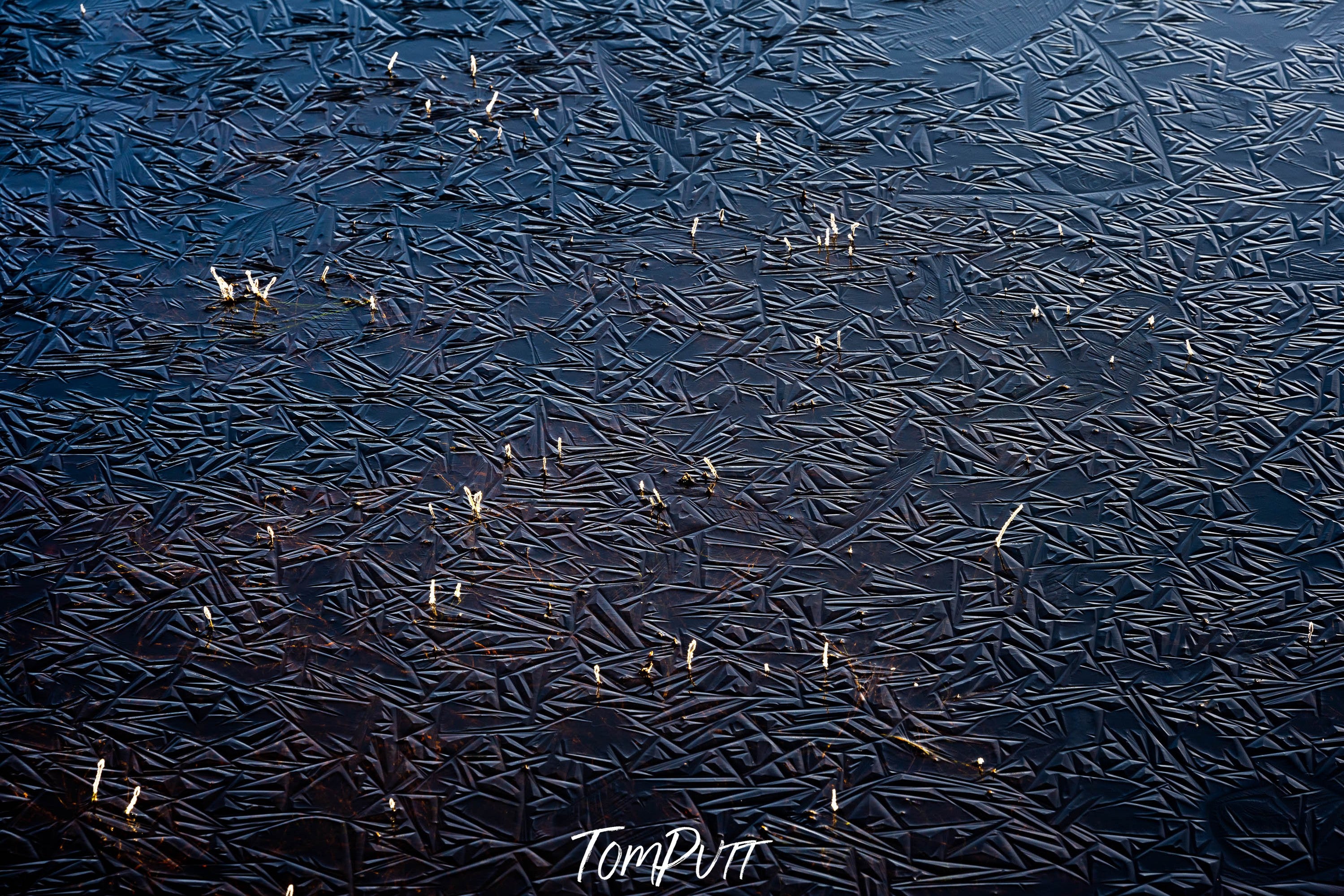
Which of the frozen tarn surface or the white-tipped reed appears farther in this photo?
the white-tipped reed

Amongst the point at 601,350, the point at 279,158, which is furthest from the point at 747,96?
the point at 279,158

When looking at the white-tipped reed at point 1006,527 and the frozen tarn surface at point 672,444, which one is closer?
the frozen tarn surface at point 672,444

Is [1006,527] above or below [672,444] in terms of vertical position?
above

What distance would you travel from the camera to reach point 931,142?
896 cm

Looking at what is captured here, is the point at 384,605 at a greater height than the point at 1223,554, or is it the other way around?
the point at 1223,554

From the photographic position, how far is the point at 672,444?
7.27 meters

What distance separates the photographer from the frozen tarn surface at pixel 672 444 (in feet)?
18.9

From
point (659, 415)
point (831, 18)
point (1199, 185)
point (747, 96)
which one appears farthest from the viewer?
Answer: point (831, 18)

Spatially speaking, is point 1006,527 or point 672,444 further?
point 672,444

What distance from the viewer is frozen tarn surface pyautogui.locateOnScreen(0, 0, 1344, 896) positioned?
575 centimetres

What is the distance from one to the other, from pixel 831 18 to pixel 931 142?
1.64 meters

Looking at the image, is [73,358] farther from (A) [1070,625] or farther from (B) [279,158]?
(A) [1070,625]

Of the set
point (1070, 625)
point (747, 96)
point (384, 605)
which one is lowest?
point (384, 605)

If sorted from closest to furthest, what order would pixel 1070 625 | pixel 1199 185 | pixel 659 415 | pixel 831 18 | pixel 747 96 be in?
pixel 1070 625 < pixel 659 415 < pixel 1199 185 < pixel 747 96 < pixel 831 18
